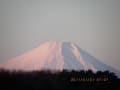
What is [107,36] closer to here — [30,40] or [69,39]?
[69,39]

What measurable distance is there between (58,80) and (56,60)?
0.19 m

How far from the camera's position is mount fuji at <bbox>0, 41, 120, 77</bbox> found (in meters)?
2.21

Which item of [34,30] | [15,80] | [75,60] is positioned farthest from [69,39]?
[15,80]

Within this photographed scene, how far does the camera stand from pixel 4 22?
2.25m

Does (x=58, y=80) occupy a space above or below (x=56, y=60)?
below

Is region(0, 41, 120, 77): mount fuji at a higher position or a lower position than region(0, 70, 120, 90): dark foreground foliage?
higher

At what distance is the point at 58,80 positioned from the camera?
87.2 inches

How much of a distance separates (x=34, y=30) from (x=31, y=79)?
0.48 metres

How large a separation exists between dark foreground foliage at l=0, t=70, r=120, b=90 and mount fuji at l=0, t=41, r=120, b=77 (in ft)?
0.16

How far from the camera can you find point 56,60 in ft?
7.36

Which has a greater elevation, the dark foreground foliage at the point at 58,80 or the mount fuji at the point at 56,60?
the mount fuji at the point at 56,60

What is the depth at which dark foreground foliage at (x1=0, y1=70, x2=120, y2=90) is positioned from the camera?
2.16 meters

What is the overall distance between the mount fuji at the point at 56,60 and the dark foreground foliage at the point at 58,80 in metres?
0.05

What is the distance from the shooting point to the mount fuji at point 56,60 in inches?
87.0
